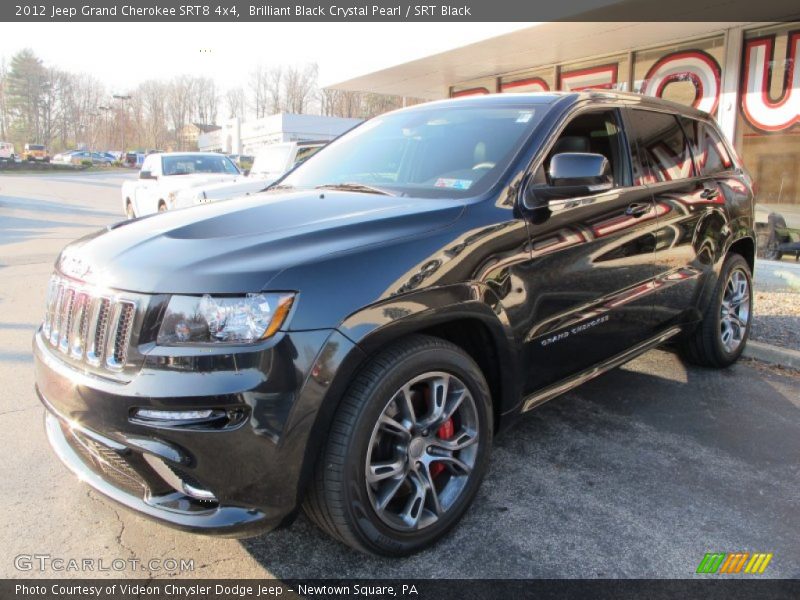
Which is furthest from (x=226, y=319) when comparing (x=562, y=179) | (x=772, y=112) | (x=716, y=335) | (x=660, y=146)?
(x=772, y=112)

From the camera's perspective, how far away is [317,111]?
320 feet

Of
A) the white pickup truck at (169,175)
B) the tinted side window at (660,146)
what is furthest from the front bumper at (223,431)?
the white pickup truck at (169,175)

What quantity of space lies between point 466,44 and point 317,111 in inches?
3619

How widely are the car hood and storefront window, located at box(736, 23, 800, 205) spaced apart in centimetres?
815

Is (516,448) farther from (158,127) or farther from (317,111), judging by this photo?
(158,127)

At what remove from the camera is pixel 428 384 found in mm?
2514

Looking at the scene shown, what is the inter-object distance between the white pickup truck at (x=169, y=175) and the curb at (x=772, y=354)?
9.70 m

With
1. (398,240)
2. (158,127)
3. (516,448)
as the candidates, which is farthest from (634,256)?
(158,127)

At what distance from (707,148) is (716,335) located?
4.59 ft

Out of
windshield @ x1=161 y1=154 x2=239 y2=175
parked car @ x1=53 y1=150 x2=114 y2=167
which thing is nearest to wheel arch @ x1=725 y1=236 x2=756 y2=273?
windshield @ x1=161 y1=154 x2=239 y2=175

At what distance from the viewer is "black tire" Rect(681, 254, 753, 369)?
14.8 feet

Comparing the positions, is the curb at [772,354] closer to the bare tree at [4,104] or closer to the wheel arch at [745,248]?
the wheel arch at [745,248]

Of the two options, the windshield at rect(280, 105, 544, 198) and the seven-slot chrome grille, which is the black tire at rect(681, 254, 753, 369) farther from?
the seven-slot chrome grille

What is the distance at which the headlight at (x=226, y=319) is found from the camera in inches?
79.4
